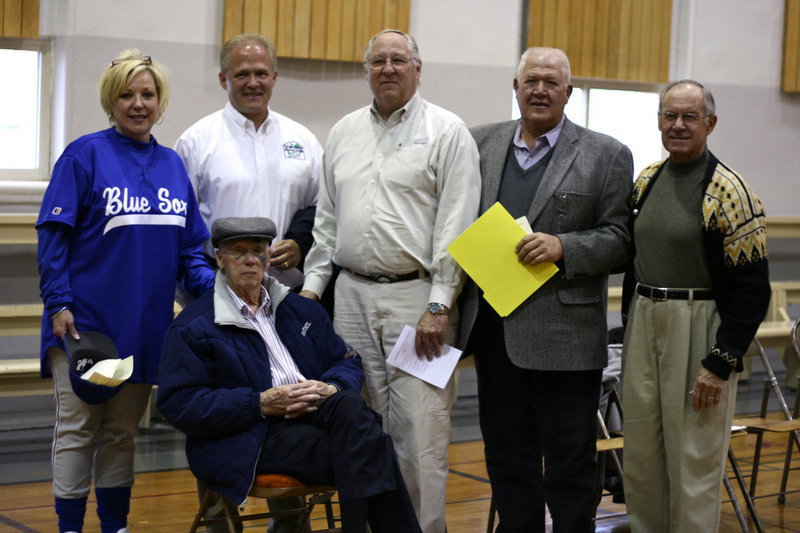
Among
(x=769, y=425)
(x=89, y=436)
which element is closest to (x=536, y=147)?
(x=89, y=436)

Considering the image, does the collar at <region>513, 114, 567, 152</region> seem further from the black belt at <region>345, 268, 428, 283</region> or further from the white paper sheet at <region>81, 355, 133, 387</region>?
the white paper sheet at <region>81, 355, 133, 387</region>

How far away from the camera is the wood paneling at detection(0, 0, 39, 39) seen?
5.50 m

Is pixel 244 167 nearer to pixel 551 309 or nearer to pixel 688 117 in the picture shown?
pixel 551 309

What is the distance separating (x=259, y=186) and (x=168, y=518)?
1492 millimetres

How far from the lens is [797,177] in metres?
8.10

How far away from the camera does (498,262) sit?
328 cm

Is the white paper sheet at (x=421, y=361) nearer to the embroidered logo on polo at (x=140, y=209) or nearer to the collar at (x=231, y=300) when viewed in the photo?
the collar at (x=231, y=300)

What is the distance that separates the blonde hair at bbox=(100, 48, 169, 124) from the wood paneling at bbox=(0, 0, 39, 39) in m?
2.53

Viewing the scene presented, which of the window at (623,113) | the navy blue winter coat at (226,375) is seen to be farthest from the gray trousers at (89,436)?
the window at (623,113)

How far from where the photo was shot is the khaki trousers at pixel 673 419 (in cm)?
332

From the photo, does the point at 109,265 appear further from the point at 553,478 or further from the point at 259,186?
the point at 553,478

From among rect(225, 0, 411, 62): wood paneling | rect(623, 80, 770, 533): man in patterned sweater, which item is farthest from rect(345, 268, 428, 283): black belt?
rect(225, 0, 411, 62): wood paneling

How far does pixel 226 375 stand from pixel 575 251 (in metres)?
1.15

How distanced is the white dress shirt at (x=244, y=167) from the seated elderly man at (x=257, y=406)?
41 centimetres
